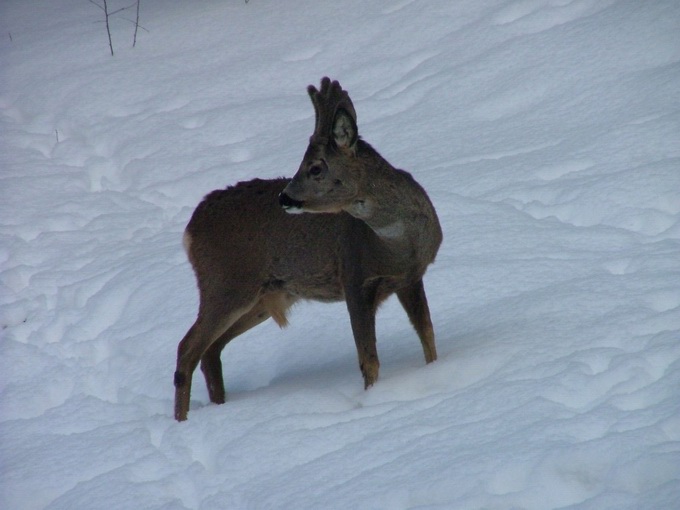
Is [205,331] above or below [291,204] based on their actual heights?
below

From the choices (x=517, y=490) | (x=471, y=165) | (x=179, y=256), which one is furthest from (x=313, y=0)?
(x=517, y=490)

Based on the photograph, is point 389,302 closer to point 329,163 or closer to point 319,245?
point 319,245

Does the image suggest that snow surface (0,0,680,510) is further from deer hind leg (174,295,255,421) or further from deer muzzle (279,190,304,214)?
deer muzzle (279,190,304,214)

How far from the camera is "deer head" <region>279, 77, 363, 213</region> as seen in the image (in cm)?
464

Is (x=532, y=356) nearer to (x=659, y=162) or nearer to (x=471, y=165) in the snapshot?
(x=659, y=162)

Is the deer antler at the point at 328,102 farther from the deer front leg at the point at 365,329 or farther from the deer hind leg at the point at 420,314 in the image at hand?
the deer hind leg at the point at 420,314

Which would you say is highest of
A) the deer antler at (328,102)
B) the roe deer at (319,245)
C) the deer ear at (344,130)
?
the deer antler at (328,102)

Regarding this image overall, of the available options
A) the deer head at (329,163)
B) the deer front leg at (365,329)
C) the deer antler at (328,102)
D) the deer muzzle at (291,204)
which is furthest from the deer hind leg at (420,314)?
the deer antler at (328,102)

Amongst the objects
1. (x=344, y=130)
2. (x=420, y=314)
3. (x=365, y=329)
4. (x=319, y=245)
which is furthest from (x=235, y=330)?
(x=344, y=130)

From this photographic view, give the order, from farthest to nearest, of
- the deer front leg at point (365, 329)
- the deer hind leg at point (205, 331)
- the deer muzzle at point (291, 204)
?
the deer hind leg at point (205, 331) → the deer front leg at point (365, 329) → the deer muzzle at point (291, 204)

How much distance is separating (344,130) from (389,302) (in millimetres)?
2046

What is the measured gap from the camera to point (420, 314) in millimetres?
5105

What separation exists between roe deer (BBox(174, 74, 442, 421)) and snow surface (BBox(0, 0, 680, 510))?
344 millimetres

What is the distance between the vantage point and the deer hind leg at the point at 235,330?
5.49m
